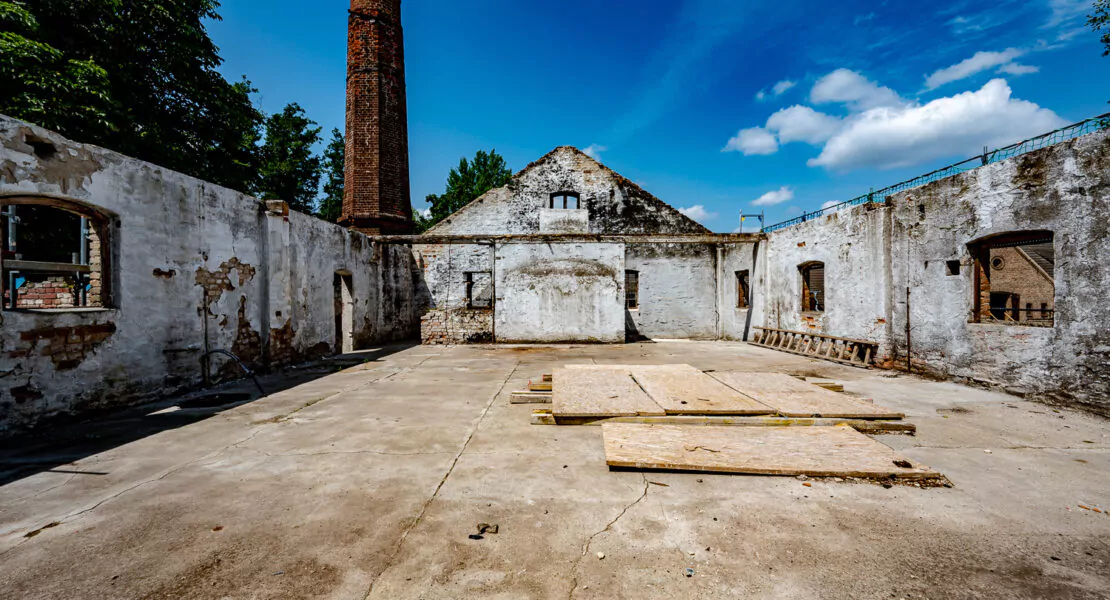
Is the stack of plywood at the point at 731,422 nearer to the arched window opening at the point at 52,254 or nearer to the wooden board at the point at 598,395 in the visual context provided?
the wooden board at the point at 598,395

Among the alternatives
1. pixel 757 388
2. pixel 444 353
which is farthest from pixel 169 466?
pixel 444 353

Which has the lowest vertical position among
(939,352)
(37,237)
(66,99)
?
(939,352)

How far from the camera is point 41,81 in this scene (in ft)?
25.7

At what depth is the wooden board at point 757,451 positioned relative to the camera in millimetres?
2959

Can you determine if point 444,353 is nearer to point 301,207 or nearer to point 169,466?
point 169,466

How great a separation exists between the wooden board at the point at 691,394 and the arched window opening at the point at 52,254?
6.40 meters

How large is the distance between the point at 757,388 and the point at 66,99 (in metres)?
14.0

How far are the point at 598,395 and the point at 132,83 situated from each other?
1439 centimetres

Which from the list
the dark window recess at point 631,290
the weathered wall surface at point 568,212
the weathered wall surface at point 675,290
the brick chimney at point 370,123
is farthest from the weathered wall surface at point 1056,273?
the brick chimney at point 370,123

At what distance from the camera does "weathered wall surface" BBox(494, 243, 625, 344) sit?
1182 centimetres

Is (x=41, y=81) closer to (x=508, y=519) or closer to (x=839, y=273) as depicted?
(x=508, y=519)

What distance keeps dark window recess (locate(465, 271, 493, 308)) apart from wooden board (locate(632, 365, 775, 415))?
717cm

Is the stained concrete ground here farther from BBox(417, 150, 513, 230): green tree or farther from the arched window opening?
BBox(417, 150, 513, 230): green tree

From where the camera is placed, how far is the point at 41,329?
13.6 ft
